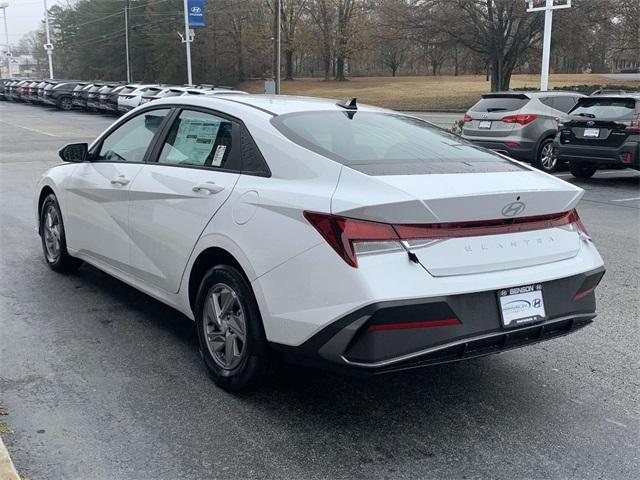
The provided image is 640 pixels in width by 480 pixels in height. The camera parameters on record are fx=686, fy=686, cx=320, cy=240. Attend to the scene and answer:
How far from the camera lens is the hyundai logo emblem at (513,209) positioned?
3.39 metres

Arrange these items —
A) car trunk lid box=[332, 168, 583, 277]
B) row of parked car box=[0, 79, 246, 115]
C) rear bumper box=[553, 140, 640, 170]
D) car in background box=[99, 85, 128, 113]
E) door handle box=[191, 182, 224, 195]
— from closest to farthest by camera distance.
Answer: car trunk lid box=[332, 168, 583, 277], door handle box=[191, 182, 224, 195], rear bumper box=[553, 140, 640, 170], row of parked car box=[0, 79, 246, 115], car in background box=[99, 85, 128, 113]

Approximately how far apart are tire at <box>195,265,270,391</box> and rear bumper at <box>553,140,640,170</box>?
10157 millimetres

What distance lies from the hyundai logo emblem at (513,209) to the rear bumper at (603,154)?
31.6 feet

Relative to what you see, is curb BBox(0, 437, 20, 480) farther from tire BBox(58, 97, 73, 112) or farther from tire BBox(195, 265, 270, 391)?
tire BBox(58, 97, 73, 112)

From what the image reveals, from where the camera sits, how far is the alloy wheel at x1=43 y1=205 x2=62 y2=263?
607 centimetres

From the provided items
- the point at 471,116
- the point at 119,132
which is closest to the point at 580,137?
the point at 471,116

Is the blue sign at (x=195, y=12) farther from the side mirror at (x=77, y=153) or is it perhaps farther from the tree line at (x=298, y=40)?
the side mirror at (x=77, y=153)

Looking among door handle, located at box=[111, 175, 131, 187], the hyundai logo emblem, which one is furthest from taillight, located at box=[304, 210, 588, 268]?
door handle, located at box=[111, 175, 131, 187]

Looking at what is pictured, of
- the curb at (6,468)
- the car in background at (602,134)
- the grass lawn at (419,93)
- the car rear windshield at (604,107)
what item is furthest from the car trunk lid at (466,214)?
the grass lawn at (419,93)

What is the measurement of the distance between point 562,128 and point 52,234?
10.1 metres

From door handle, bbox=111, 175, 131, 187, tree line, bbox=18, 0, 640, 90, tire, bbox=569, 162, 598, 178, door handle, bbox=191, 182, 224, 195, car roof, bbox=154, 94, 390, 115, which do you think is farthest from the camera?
tree line, bbox=18, 0, 640, 90

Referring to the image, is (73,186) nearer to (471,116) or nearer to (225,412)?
(225,412)

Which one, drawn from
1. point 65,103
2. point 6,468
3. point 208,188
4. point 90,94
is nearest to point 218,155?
point 208,188

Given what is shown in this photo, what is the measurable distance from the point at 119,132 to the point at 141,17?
3234 inches
